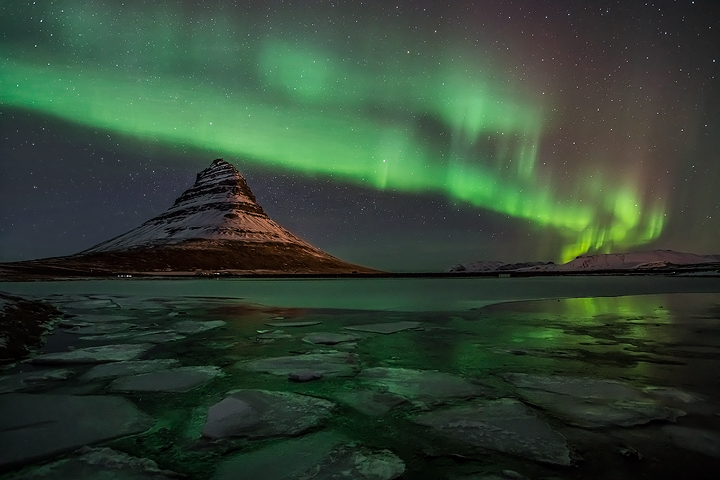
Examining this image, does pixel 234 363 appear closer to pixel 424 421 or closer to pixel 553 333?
pixel 424 421

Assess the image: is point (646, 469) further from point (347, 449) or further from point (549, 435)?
point (347, 449)

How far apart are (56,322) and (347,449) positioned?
14.4 meters

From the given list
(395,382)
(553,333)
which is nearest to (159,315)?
(395,382)

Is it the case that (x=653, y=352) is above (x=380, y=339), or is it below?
above

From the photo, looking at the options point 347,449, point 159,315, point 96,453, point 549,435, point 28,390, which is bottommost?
point 159,315

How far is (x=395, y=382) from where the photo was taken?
676 centimetres

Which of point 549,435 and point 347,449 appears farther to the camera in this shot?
point 549,435

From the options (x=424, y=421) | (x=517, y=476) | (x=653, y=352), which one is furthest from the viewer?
(x=653, y=352)

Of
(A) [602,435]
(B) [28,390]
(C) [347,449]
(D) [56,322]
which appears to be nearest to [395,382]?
(C) [347,449]

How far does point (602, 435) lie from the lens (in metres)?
4.62

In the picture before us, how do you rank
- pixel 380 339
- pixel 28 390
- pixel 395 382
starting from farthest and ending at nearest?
pixel 380 339
pixel 395 382
pixel 28 390

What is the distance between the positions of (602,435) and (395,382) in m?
3.06

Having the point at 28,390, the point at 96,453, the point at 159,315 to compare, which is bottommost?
the point at 159,315

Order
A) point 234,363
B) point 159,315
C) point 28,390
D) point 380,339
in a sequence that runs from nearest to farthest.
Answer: point 28,390 < point 234,363 < point 380,339 < point 159,315
